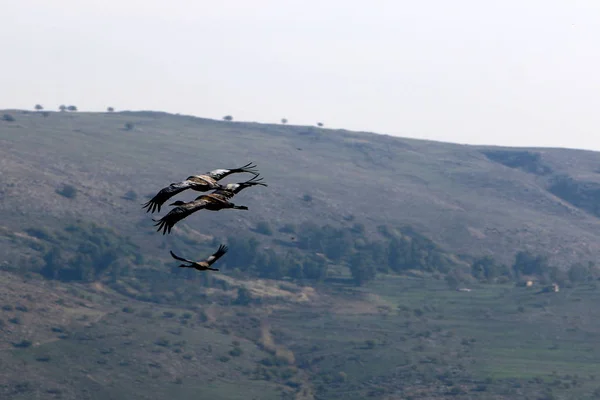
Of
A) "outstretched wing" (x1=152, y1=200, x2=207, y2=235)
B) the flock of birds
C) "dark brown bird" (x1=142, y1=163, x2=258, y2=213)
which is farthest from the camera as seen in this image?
"dark brown bird" (x1=142, y1=163, x2=258, y2=213)

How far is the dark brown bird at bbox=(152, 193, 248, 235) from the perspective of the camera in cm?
2356

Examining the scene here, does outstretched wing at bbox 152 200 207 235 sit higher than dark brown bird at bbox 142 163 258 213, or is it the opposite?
dark brown bird at bbox 142 163 258 213

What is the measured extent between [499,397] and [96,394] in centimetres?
7126

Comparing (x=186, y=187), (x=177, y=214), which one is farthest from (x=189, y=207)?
(x=186, y=187)

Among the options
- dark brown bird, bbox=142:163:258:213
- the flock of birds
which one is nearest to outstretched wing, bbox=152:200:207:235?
the flock of birds

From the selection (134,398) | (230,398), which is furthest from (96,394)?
(230,398)

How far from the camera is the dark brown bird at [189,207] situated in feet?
77.3

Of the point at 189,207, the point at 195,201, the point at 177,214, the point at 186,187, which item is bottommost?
the point at 177,214

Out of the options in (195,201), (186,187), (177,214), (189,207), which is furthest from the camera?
(195,201)

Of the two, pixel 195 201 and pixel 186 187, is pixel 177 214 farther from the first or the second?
pixel 195 201

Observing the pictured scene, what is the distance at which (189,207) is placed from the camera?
78.2 ft

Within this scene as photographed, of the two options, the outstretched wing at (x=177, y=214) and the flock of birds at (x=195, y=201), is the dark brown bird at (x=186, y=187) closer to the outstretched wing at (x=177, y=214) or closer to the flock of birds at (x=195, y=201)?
the flock of birds at (x=195, y=201)

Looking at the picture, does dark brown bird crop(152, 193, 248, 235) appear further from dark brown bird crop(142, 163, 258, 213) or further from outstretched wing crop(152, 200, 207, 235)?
dark brown bird crop(142, 163, 258, 213)

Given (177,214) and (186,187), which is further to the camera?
(177,214)
